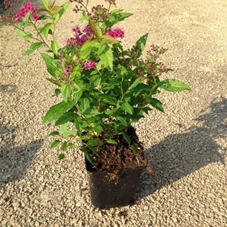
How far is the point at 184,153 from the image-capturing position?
318 centimetres

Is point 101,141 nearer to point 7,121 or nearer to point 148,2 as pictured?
point 7,121

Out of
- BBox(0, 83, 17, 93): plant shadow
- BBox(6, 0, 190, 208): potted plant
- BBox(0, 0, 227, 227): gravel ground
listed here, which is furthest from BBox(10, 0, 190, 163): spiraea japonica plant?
BBox(0, 83, 17, 93): plant shadow

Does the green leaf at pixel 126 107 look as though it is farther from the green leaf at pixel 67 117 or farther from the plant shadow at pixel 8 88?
the plant shadow at pixel 8 88

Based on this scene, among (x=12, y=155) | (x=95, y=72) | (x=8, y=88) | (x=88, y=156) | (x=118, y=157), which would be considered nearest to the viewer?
(x=95, y=72)

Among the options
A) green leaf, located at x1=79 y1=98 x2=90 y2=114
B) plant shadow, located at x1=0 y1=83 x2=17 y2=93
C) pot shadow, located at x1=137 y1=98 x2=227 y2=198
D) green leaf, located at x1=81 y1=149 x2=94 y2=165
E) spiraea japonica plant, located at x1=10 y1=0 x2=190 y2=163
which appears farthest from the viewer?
plant shadow, located at x1=0 y1=83 x2=17 y2=93

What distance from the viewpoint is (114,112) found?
2092 mm

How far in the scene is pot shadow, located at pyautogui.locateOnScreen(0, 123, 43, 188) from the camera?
292 centimetres

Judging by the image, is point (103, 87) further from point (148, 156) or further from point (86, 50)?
point (148, 156)

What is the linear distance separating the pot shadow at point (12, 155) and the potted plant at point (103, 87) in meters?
0.81

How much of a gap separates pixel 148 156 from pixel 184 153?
35 centimetres

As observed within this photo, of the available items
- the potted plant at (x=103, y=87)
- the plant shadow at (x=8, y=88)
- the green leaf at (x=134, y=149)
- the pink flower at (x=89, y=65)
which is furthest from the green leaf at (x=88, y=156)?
the plant shadow at (x=8, y=88)

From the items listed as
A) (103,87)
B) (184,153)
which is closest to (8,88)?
(184,153)

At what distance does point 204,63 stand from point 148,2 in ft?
7.42

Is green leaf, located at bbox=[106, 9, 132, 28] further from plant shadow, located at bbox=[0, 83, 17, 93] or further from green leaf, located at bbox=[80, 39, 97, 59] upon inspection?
plant shadow, located at bbox=[0, 83, 17, 93]
